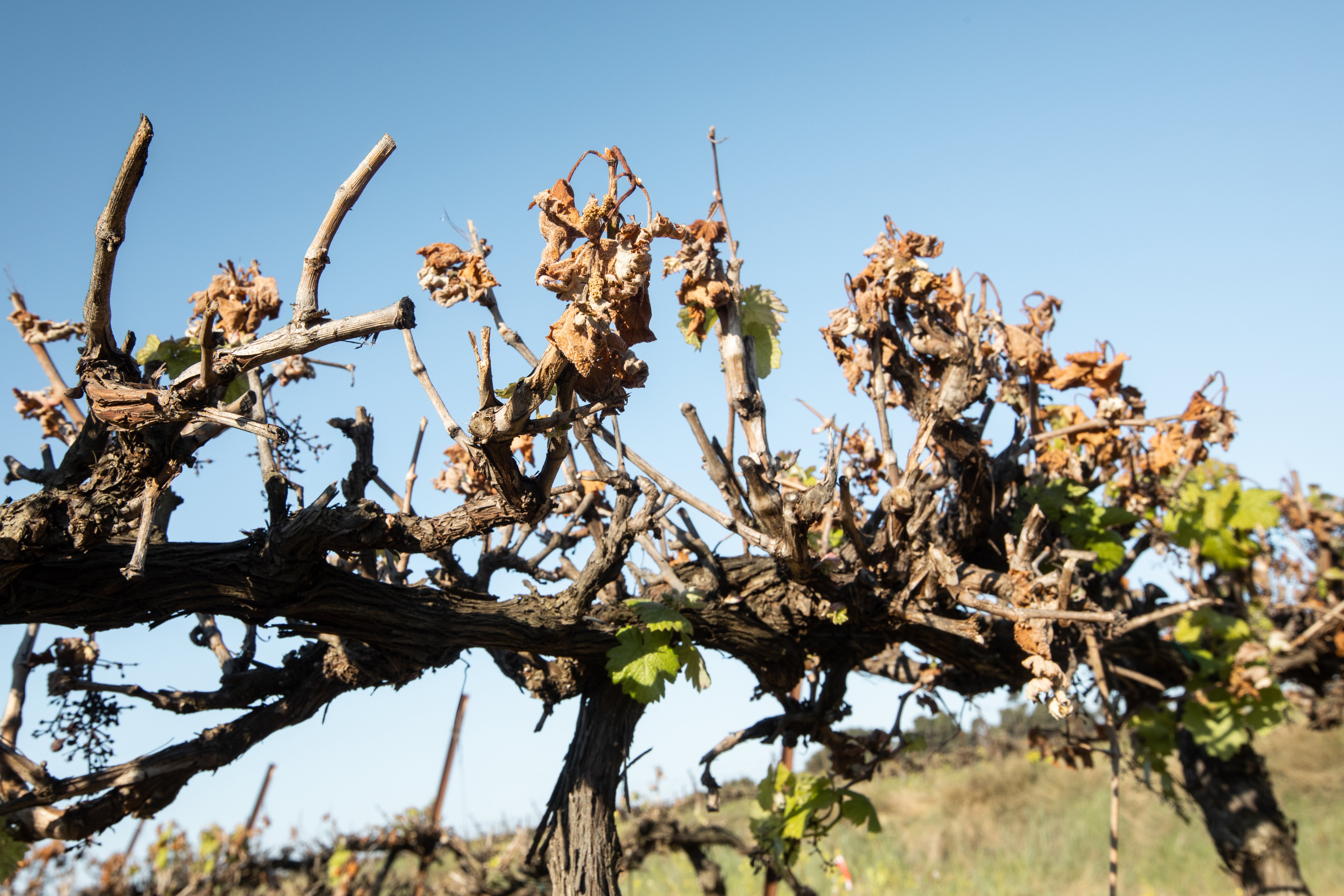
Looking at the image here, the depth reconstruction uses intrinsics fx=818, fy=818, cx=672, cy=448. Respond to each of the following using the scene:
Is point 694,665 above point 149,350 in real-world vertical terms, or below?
below

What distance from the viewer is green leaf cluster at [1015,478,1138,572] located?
466 cm

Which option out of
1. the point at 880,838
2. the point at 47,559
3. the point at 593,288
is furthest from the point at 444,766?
the point at 593,288

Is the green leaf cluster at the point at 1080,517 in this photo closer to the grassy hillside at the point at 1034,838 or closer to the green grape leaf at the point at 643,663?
the green grape leaf at the point at 643,663

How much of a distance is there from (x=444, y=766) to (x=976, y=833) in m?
9.92

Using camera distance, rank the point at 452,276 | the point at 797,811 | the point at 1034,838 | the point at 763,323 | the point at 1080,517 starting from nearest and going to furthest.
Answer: the point at 452,276 < the point at 763,323 < the point at 797,811 < the point at 1080,517 < the point at 1034,838

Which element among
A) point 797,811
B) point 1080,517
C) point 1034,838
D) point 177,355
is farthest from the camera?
point 1034,838

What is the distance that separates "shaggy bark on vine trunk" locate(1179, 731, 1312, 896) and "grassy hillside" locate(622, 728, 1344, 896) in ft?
9.96

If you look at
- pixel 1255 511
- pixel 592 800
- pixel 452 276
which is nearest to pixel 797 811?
pixel 592 800

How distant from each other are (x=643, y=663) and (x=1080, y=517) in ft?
9.47

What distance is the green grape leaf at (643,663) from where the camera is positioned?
3.28 metres

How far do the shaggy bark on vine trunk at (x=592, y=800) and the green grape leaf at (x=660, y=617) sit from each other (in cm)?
58

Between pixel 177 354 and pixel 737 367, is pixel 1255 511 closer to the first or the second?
pixel 737 367

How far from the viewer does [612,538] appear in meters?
3.25

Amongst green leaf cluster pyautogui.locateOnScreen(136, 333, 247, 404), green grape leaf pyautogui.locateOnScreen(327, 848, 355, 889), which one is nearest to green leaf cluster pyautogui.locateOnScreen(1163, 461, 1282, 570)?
green leaf cluster pyautogui.locateOnScreen(136, 333, 247, 404)
